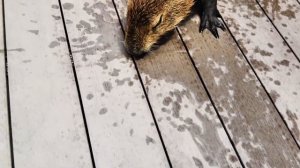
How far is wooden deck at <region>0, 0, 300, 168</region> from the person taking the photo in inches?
88.8

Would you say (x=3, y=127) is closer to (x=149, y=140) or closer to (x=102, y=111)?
(x=102, y=111)

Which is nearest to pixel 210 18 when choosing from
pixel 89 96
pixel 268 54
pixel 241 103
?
pixel 268 54

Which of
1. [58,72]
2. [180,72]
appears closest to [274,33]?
[180,72]

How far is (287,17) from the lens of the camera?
3205 mm

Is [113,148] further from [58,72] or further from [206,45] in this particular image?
[206,45]

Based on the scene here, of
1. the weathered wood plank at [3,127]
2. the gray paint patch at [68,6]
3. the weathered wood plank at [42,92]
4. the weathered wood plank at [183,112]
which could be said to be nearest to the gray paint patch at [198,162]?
the weathered wood plank at [183,112]

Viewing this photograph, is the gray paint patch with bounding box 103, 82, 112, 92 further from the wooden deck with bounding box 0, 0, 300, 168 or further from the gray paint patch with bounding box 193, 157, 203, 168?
the gray paint patch with bounding box 193, 157, 203, 168

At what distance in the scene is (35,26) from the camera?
2.80 meters

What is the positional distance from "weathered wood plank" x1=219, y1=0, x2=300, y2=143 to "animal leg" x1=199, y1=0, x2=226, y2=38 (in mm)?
94

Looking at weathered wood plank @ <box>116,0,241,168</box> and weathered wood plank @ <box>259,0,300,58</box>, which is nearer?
weathered wood plank @ <box>116,0,241,168</box>

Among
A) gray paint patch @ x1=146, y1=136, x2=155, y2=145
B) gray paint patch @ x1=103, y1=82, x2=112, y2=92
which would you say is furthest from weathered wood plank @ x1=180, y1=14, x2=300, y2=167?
gray paint patch @ x1=103, y1=82, x2=112, y2=92

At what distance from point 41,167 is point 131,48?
3.27ft

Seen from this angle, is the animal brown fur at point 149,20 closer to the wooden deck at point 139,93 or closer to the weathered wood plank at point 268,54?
the wooden deck at point 139,93

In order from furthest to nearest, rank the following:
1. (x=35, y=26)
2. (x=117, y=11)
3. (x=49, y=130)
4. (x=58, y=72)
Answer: (x=117, y=11)
(x=35, y=26)
(x=58, y=72)
(x=49, y=130)
